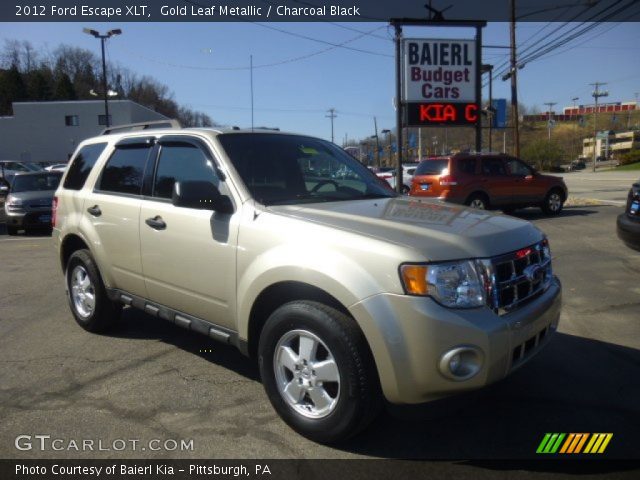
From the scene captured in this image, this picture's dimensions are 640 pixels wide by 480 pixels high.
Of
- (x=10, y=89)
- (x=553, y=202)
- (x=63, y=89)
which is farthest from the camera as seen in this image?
(x=63, y=89)

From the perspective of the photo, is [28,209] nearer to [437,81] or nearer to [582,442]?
[437,81]

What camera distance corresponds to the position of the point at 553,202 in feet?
52.5

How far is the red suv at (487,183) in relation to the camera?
1475cm

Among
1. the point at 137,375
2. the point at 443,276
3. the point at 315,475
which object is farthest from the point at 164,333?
the point at 443,276

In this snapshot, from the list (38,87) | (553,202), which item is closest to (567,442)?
(553,202)

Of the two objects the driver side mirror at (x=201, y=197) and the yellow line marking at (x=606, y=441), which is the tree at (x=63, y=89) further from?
the yellow line marking at (x=606, y=441)

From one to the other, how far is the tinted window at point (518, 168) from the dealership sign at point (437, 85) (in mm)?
1797

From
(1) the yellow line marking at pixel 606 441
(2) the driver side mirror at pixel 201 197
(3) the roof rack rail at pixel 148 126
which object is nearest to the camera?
(1) the yellow line marking at pixel 606 441

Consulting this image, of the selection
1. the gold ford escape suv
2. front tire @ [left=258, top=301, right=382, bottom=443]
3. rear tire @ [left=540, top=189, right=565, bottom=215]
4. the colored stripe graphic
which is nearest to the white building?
rear tire @ [left=540, top=189, right=565, bottom=215]

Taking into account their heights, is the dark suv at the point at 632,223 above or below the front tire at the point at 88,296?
above

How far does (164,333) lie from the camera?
528 cm

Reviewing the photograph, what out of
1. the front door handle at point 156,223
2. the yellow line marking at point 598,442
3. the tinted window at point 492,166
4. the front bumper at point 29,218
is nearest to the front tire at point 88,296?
the front door handle at point 156,223

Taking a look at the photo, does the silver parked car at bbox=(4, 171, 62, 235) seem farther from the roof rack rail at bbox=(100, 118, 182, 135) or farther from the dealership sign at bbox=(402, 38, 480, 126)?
the dealership sign at bbox=(402, 38, 480, 126)

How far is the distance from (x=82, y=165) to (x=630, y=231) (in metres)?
6.40
